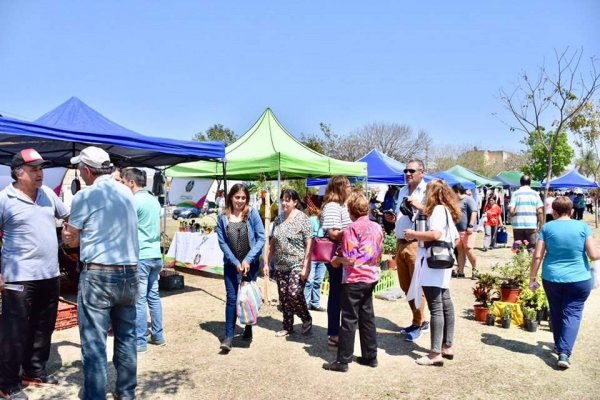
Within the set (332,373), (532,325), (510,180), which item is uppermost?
(510,180)

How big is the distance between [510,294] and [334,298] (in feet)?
8.47

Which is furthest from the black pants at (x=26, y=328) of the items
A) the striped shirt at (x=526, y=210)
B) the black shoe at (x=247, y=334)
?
the striped shirt at (x=526, y=210)

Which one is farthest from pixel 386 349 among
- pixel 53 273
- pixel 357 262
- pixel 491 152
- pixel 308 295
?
pixel 491 152

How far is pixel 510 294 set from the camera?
5.99m

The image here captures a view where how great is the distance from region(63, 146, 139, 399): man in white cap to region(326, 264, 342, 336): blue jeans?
7.22 ft

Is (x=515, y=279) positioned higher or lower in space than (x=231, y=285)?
lower

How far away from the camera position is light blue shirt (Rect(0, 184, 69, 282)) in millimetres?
3428

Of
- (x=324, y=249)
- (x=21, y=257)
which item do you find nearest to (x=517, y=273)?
(x=324, y=249)

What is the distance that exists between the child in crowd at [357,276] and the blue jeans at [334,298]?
55cm

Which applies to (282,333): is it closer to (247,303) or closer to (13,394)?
(247,303)

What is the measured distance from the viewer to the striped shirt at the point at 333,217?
4637 millimetres

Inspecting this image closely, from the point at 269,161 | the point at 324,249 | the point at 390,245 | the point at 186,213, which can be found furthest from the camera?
the point at 186,213

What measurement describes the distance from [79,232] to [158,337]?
2.25m

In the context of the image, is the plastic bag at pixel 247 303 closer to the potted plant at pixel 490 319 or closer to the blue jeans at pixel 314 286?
the blue jeans at pixel 314 286
